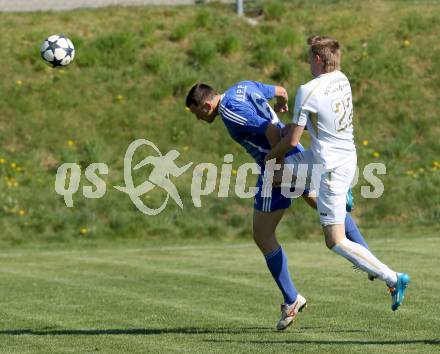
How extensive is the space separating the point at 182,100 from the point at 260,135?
12188 millimetres

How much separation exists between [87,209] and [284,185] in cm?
984

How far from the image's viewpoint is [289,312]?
8812mm

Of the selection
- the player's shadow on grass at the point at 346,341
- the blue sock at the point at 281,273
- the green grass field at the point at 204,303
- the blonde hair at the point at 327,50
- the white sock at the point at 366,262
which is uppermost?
the blonde hair at the point at 327,50

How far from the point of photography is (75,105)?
67.6ft

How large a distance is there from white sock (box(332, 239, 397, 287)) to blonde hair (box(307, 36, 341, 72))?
1.31 metres

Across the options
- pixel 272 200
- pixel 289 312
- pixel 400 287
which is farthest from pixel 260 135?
pixel 400 287

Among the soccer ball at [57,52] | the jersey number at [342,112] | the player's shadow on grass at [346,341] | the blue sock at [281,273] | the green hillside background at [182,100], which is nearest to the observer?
the player's shadow on grass at [346,341]

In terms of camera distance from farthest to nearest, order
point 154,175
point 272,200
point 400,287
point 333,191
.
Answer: point 154,175, point 272,200, point 333,191, point 400,287

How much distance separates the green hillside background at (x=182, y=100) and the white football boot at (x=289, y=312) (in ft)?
30.0

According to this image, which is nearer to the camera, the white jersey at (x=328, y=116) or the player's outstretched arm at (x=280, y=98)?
the white jersey at (x=328, y=116)

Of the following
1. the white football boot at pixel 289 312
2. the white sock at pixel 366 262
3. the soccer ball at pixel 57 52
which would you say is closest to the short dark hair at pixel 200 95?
the white sock at pixel 366 262

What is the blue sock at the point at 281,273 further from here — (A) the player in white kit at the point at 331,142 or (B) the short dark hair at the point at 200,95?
(B) the short dark hair at the point at 200,95

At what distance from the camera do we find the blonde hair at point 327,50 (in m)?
8.02

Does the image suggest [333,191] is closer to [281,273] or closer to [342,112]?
[342,112]
